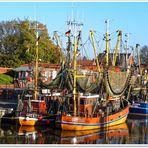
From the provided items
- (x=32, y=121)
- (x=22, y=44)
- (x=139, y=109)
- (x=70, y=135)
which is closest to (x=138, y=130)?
(x=70, y=135)

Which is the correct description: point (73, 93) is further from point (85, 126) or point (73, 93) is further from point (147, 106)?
point (147, 106)

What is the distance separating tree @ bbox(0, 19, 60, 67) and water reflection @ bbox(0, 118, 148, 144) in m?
34.4

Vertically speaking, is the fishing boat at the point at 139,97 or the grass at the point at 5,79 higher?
the grass at the point at 5,79

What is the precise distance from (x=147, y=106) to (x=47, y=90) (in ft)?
42.9

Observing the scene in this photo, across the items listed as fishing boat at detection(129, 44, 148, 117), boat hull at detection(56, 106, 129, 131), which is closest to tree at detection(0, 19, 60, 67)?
fishing boat at detection(129, 44, 148, 117)

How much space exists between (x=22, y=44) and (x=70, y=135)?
41.4m

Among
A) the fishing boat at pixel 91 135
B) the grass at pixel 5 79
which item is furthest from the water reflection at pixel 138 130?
the grass at pixel 5 79

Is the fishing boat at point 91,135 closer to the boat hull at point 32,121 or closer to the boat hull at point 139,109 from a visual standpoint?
the boat hull at point 32,121

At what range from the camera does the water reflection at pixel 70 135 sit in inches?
1325

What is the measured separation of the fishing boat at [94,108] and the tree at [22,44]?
3020 centimetres

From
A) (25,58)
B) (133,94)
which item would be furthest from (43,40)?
(133,94)

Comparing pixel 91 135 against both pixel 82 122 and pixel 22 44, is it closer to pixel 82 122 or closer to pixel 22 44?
pixel 82 122

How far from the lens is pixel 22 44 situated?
247 ft

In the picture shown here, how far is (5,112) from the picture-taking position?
42.2 m
